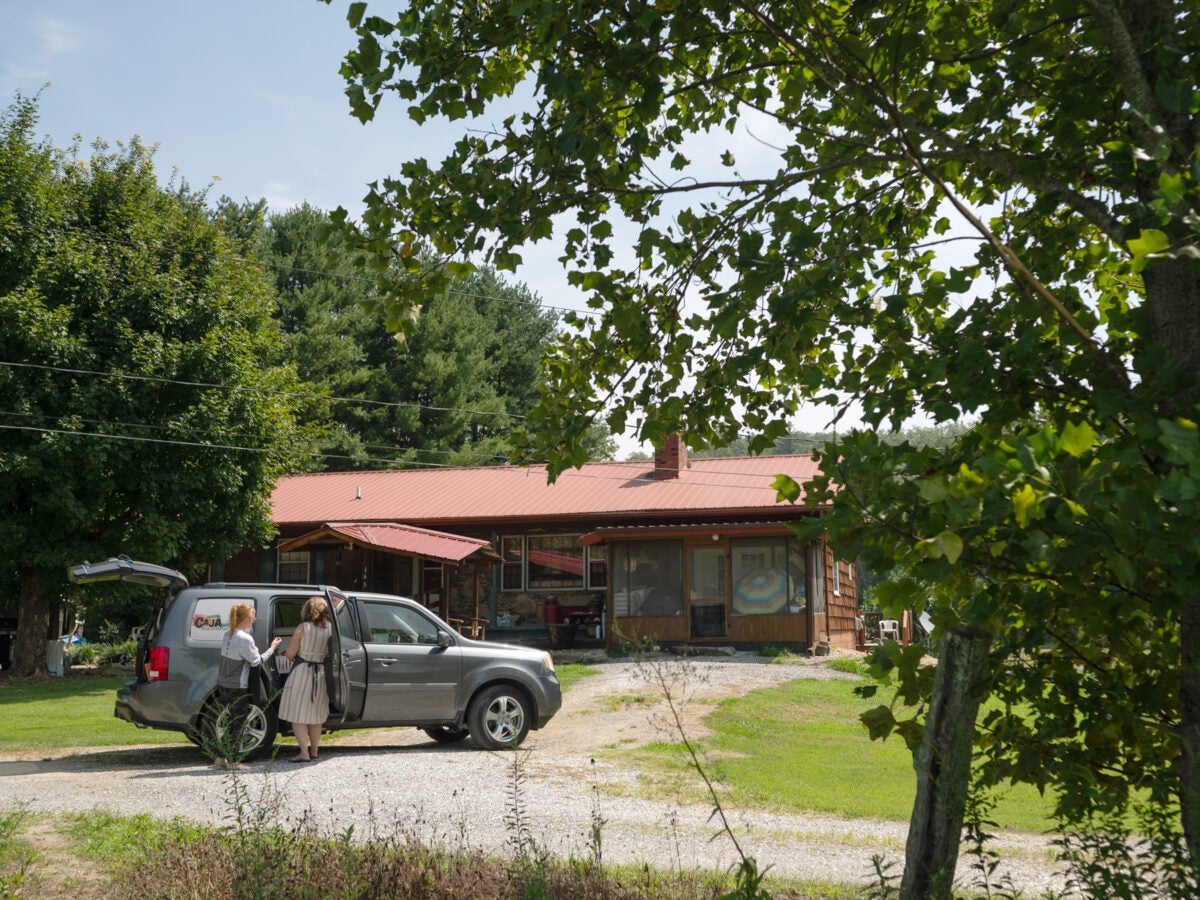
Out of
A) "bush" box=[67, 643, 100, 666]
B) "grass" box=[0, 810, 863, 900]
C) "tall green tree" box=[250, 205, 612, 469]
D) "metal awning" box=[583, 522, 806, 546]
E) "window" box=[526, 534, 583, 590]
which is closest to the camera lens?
"grass" box=[0, 810, 863, 900]

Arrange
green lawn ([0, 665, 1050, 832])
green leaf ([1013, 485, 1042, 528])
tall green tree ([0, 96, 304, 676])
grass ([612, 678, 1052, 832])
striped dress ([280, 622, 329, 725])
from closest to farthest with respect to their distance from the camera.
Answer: green leaf ([1013, 485, 1042, 528])
grass ([612, 678, 1052, 832])
green lawn ([0, 665, 1050, 832])
striped dress ([280, 622, 329, 725])
tall green tree ([0, 96, 304, 676])

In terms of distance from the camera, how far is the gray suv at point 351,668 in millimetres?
11508

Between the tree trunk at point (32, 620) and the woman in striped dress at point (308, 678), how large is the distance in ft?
48.2

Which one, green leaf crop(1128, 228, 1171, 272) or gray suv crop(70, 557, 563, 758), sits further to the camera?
gray suv crop(70, 557, 563, 758)

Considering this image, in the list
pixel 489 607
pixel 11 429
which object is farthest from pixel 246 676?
pixel 489 607

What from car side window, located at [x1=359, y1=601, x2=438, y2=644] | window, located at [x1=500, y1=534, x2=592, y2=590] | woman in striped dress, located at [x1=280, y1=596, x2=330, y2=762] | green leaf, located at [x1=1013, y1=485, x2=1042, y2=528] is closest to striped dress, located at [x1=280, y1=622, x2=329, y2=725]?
woman in striped dress, located at [x1=280, y1=596, x2=330, y2=762]

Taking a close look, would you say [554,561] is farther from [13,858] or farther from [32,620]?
[13,858]

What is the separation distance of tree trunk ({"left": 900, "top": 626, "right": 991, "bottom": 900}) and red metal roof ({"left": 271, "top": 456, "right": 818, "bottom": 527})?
21.9m

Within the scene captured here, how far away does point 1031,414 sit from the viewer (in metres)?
4.68

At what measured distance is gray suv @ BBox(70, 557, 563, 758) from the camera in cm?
1151

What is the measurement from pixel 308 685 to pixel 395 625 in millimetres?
1516

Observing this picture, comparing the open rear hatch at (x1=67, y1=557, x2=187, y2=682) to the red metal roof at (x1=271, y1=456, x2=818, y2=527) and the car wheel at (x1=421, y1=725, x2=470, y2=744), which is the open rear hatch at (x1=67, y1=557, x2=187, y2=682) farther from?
the red metal roof at (x1=271, y1=456, x2=818, y2=527)

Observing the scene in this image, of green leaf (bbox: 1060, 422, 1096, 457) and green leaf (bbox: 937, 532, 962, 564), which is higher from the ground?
green leaf (bbox: 1060, 422, 1096, 457)

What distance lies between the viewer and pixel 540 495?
30.8 metres
